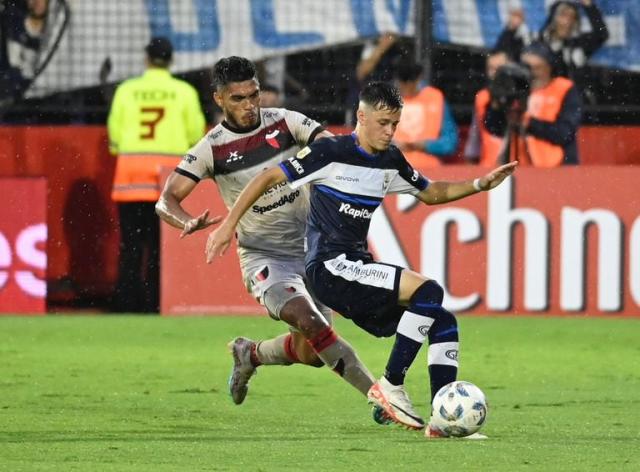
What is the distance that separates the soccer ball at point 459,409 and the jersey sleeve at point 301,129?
1.92 m

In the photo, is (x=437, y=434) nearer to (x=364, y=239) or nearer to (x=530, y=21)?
(x=364, y=239)

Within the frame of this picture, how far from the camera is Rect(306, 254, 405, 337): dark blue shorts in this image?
7.73 metres

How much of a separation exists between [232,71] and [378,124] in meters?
1.00

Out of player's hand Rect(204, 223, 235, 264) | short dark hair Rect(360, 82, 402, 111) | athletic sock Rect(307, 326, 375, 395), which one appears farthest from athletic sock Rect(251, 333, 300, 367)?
short dark hair Rect(360, 82, 402, 111)

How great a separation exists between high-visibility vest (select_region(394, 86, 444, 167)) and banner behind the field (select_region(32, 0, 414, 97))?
0.84 meters

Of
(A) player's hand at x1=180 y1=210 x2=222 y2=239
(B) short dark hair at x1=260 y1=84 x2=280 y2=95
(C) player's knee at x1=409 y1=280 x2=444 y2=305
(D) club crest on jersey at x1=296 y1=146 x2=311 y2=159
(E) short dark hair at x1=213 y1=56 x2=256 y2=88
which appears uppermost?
(E) short dark hair at x1=213 y1=56 x2=256 y2=88

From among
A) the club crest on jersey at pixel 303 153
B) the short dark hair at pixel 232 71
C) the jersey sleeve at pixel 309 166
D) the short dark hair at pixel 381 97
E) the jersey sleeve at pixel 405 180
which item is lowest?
the jersey sleeve at pixel 405 180

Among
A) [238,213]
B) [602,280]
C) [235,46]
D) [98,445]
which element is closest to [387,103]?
[238,213]

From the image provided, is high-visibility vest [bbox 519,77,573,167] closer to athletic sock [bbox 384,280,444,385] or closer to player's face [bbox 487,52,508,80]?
player's face [bbox 487,52,508,80]

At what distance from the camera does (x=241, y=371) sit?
9.09 metres

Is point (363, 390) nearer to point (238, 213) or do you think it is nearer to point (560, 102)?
point (238, 213)

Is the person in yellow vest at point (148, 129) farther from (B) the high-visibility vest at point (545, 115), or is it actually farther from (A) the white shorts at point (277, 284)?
(A) the white shorts at point (277, 284)

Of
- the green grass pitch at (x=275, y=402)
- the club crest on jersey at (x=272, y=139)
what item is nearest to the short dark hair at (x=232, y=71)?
the club crest on jersey at (x=272, y=139)

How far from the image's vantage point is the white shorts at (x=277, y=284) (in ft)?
28.0
